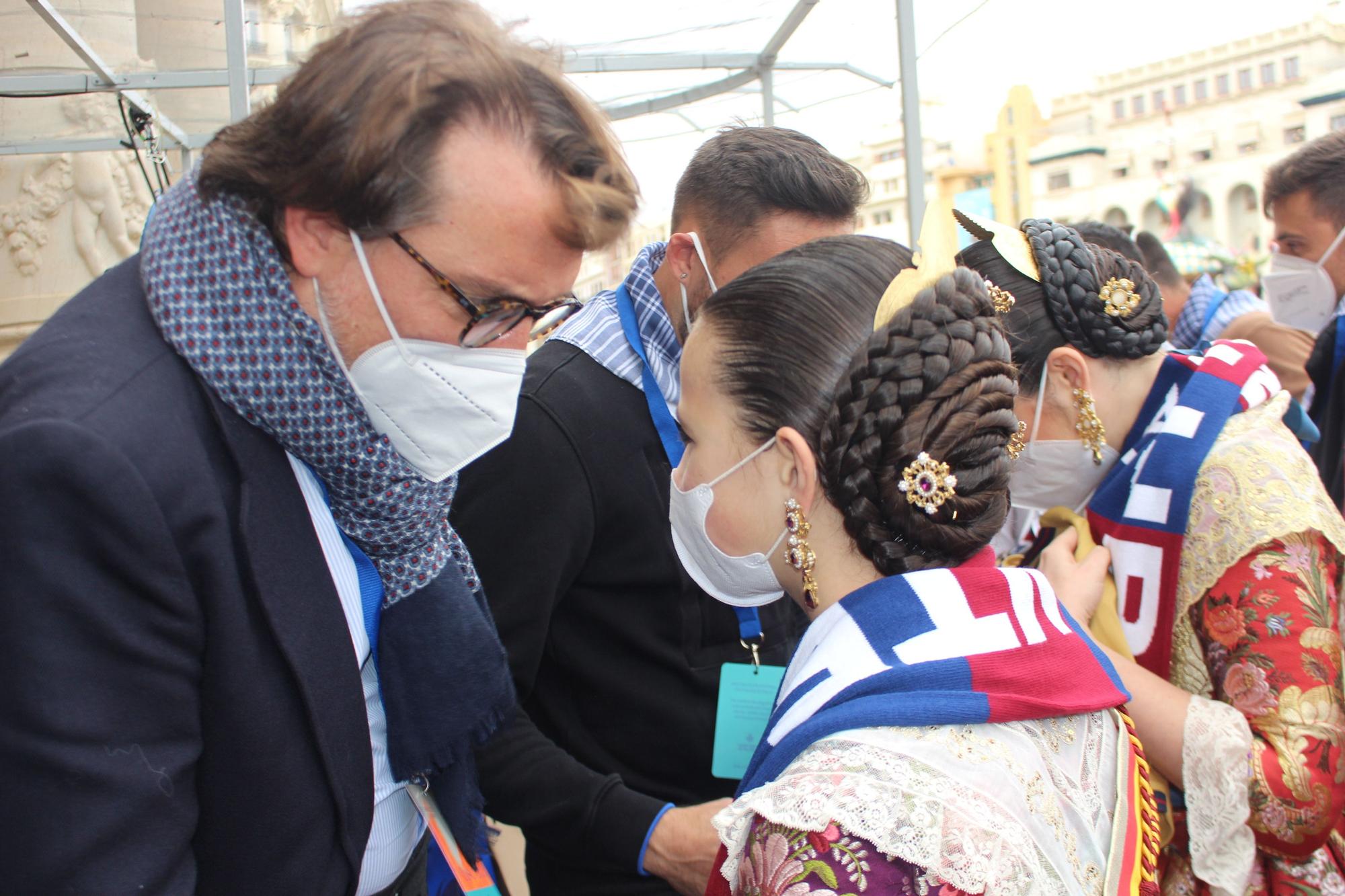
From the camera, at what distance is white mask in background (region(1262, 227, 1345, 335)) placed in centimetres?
334

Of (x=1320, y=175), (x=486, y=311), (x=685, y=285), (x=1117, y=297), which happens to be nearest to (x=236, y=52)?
(x=685, y=285)

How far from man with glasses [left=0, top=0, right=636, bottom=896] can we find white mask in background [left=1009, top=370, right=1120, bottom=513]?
3.61 feet

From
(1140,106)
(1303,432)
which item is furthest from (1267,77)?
(1303,432)

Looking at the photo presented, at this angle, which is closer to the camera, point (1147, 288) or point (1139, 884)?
point (1139, 884)

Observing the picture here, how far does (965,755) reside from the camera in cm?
100

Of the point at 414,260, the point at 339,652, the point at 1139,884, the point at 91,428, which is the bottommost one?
the point at 1139,884

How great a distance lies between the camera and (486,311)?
132 cm

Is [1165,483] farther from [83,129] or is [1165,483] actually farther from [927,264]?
[83,129]

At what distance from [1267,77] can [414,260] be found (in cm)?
4956

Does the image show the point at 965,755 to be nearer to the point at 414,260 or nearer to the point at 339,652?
the point at 339,652

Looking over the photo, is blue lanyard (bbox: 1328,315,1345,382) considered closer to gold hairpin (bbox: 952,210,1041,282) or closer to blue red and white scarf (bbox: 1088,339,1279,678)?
blue red and white scarf (bbox: 1088,339,1279,678)

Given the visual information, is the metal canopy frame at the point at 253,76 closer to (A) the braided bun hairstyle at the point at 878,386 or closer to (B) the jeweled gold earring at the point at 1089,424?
(A) the braided bun hairstyle at the point at 878,386

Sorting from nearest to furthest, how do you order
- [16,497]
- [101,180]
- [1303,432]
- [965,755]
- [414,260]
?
1. [16,497]
2. [965,755]
3. [414,260]
4. [1303,432]
5. [101,180]

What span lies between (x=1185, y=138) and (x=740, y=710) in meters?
51.2
